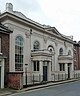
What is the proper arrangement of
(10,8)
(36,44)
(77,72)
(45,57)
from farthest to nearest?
(77,72)
(36,44)
(45,57)
(10,8)

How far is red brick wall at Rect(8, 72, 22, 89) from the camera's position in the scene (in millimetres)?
22188

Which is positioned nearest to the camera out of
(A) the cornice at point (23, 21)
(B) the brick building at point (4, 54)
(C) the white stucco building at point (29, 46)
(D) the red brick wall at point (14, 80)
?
(D) the red brick wall at point (14, 80)

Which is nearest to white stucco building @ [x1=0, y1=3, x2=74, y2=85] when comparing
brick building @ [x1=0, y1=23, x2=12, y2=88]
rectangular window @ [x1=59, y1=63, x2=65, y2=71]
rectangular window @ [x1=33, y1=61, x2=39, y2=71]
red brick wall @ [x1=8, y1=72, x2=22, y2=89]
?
rectangular window @ [x1=33, y1=61, x2=39, y2=71]

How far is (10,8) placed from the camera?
98.8 feet

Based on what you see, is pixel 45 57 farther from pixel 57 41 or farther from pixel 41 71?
pixel 57 41

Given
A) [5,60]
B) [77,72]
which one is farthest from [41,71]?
[77,72]

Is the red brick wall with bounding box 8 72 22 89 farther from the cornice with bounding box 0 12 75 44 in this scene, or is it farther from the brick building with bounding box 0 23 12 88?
the cornice with bounding box 0 12 75 44

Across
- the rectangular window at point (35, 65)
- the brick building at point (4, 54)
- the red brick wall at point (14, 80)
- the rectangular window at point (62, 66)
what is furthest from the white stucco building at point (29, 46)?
the red brick wall at point (14, 80)

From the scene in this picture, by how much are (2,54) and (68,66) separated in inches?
881

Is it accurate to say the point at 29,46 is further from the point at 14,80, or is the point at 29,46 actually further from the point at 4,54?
the point at 14,80

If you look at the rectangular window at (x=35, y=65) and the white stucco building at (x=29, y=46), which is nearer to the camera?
the white stucco building at (x=29, y=46)

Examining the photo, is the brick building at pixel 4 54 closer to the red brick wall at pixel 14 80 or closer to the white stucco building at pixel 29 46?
the red brick wall at pixel 14 80

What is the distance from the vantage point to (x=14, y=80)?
22641 mm

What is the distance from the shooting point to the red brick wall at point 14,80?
22.2 m
